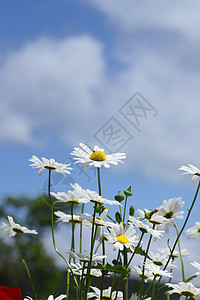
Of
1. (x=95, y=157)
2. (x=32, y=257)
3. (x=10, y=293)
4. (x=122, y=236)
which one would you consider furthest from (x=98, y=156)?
(x=32, y=257)

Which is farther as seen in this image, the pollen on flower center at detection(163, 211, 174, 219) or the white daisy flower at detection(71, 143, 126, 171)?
the pollen on flower center at detection(163, 211, 174, 219)

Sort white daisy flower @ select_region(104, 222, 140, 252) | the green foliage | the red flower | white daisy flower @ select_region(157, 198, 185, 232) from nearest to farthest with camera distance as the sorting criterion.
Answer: the red flower, white daisy flower @ select_region(104, 222, 140, 252), white daisy flower @ select_region(157, 198, 185, 232), the green foliage

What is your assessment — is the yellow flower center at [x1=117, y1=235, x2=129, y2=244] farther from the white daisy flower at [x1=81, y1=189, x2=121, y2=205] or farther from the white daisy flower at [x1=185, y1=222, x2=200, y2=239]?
the white daisy flower at [x1=185, y1=222, x2=200, y2=239]

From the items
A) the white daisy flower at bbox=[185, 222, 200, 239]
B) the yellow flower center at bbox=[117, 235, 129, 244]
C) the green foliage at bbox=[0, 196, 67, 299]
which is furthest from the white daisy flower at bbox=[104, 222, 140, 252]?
the green foliage at bbox=[0, 196, 67, 299]

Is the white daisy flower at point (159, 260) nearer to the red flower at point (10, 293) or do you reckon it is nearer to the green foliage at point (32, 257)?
the red flower at point (10, 293)

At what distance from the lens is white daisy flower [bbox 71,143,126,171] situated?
0.67m

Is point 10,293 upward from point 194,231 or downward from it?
downward

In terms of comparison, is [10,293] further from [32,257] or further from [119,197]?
[32,257]

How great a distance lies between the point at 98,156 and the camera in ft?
2.29

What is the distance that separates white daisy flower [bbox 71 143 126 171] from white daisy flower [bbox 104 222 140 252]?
103 millimetres

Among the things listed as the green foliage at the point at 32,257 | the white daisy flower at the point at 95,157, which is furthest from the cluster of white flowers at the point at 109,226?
the green foliage at the point at 32,257

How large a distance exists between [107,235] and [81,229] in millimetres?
147

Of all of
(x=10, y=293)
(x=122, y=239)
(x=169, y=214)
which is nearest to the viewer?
(x=10, y=293)

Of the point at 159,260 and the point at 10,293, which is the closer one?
the point at 10,293
